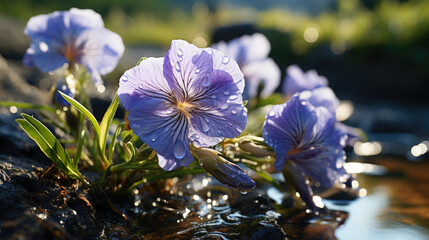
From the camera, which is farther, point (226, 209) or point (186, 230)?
point (226, 209)

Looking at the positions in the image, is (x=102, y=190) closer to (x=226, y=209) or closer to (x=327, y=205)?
(x=226, y=209)

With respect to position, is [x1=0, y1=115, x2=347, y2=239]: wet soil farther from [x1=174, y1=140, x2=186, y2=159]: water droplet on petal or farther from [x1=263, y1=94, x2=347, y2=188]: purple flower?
[x1=174, y1=140, x2=186, y2=159]: water droplet on petal

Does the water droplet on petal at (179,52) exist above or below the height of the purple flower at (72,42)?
below

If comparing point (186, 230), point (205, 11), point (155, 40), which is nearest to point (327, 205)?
point (186, 230)

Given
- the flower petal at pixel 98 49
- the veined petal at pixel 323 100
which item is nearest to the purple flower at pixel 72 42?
the flower petal at pixel 98 49

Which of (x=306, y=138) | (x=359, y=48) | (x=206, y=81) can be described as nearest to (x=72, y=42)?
(x=206, y=81)

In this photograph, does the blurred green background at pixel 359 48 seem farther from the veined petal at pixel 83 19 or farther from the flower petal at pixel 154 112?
the flower petal at pixel 154 112
